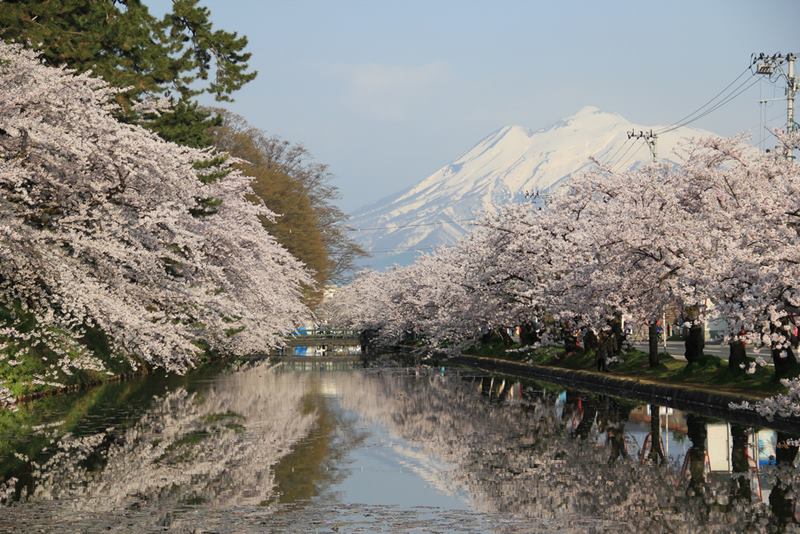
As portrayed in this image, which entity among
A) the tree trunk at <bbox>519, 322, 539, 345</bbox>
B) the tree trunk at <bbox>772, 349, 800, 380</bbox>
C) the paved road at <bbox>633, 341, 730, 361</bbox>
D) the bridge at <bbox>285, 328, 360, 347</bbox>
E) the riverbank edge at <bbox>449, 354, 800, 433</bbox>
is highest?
the bridge at <bbox>285, 328, 360, 347</bbox>

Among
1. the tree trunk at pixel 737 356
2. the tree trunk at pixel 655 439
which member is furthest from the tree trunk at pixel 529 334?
the tree trunk at pixel 655 439

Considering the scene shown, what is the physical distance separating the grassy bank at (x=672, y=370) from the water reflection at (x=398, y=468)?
8.68 feet

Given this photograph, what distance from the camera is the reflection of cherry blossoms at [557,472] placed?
43.8 ft

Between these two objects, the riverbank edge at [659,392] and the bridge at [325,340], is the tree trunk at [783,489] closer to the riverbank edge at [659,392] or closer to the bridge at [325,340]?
the riverbank edge at [659,392]

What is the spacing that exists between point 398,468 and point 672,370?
23296 millimetres

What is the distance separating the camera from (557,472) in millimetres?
17422

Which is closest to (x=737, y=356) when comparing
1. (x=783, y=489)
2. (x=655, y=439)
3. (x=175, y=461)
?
(x=655, y=439)

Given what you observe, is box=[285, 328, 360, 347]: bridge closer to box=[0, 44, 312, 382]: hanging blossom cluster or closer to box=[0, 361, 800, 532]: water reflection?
box=[0, 44, 312, 382]: hanging blossom cluster

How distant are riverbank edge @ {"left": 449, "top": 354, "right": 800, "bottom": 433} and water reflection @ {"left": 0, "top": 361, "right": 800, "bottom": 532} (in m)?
0.83

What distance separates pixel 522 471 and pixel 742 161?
21622mm

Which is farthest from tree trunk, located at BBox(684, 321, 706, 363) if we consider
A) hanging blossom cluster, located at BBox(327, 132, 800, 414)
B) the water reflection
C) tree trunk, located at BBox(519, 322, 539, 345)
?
tree trunk, located at BBox(519, 322, 539, 345)

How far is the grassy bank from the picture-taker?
3114 centimetres

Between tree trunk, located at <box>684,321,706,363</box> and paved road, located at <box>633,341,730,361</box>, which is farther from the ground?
paved road, located at <box>633,341,730,361</box>

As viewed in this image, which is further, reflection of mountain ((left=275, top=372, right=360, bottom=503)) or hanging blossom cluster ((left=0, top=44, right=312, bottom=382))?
hanging blossom cluster ((left=0, top=44, right=312, bottom=382))
